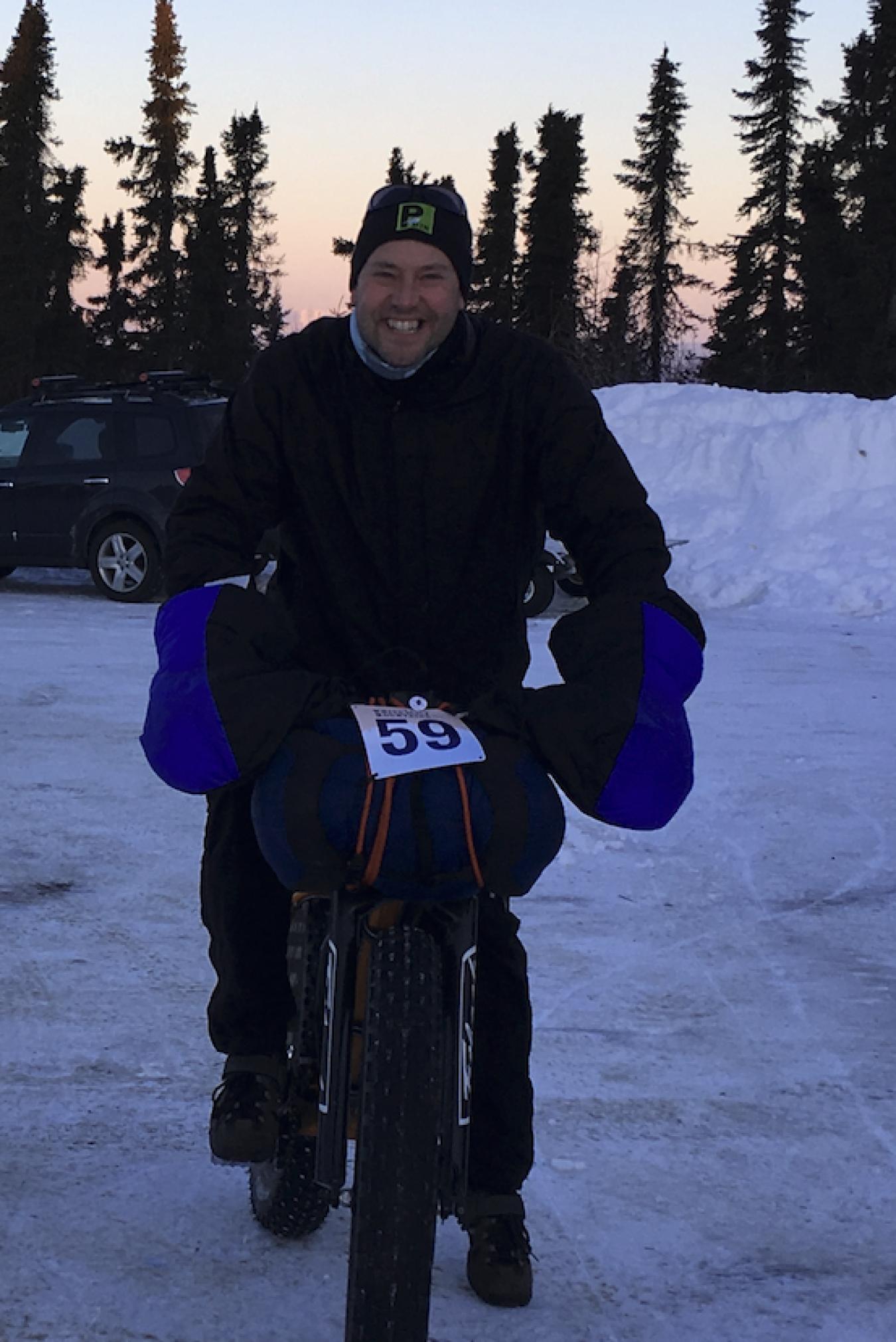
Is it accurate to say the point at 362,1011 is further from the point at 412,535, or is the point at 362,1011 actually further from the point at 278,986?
the point at 412,535

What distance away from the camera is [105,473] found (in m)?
13.4

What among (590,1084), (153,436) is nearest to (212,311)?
(153,436)

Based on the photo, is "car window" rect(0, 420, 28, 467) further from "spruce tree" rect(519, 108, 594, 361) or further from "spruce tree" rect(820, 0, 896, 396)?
"spruce tree" rect(519, 108, 594, 361)

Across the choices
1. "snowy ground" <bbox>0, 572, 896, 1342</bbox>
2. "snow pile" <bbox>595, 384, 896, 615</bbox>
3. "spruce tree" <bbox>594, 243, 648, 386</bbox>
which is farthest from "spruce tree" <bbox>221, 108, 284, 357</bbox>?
"snowy ground" <bbox>0, 572, 896, 1342</bbox>

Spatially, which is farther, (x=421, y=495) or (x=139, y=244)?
(x=139, y=244)

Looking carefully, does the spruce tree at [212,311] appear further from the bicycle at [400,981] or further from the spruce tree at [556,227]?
the bicycle at [400,981]

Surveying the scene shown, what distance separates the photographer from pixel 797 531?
15891mm

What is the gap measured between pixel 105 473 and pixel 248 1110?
11.4 meters

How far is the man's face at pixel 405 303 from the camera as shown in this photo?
8.58ft

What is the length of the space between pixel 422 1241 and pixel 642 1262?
942 mm

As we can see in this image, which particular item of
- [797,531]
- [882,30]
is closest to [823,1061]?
[797,531]

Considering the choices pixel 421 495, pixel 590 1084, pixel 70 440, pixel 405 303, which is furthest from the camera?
pixel 70 440

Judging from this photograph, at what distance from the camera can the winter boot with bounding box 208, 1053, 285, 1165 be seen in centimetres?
264

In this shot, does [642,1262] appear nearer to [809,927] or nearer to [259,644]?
[259,644]
